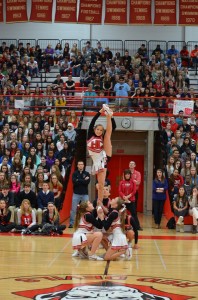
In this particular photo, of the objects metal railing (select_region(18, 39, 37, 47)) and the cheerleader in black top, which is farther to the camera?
metal railing (select_region(18, 39, 37, 47))

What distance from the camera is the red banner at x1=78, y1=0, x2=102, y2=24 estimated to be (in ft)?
104

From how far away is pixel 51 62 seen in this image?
37156 millimetres

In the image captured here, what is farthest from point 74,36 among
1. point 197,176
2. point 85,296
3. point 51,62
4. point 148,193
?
point 85,296

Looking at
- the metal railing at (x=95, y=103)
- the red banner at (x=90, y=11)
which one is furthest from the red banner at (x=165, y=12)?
the metal railing at (x=95, y=103)

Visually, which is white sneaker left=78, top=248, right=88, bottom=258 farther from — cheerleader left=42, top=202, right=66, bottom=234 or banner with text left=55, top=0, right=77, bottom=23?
banner with text left=55, top=0, right=77, bottom=23

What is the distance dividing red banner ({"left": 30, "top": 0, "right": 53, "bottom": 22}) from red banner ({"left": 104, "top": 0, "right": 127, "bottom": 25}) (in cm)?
221

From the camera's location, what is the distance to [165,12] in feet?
104

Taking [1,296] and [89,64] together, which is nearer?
[1,296]

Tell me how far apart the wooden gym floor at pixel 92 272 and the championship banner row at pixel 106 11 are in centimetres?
1301

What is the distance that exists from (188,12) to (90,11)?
12.4ft

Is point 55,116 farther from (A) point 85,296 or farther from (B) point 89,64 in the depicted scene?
(A) point 85,296

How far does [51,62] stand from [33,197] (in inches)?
614

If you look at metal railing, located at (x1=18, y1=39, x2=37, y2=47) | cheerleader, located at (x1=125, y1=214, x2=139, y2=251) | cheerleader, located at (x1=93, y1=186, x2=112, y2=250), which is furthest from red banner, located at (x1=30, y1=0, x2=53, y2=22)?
cheerleader, located at (x1=93, y1=186, x2=112, y2=250)

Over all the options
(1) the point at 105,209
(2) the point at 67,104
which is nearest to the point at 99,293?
(1) the point at 105,209
